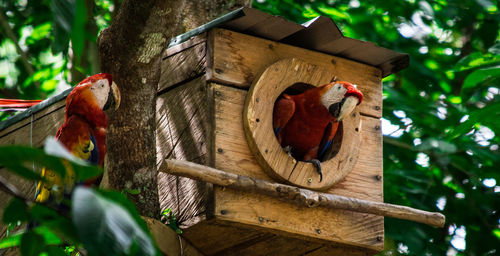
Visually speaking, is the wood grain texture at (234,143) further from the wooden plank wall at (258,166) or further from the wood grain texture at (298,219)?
the wood grain texture at (298,219)

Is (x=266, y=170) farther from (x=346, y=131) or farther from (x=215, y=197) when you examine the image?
(x=346, y=131)

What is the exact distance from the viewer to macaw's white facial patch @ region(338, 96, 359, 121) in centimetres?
354

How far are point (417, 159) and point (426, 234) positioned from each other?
40.5 inches

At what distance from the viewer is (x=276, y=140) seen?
3.38m

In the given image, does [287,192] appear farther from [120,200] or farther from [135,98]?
[120,200]

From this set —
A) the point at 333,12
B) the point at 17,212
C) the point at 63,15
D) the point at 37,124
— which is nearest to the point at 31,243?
the point at 17,212

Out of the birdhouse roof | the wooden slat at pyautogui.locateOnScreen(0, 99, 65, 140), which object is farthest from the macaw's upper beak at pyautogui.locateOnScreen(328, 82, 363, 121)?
the wooden slat at pyautogui.locateOnScreen(0, 99, 65, 140)

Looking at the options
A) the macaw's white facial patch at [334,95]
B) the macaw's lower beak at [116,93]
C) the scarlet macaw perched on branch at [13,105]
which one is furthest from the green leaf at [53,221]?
the scarlet macaw perched on branch at [13,105]

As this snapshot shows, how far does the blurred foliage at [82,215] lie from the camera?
1.32 metres

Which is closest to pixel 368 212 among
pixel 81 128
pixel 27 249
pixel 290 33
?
pixel 290 33

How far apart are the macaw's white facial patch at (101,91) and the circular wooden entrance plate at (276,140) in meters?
0.66

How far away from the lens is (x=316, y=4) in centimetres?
568

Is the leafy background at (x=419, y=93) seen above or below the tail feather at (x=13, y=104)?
below

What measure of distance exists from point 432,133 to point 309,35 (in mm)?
2206
